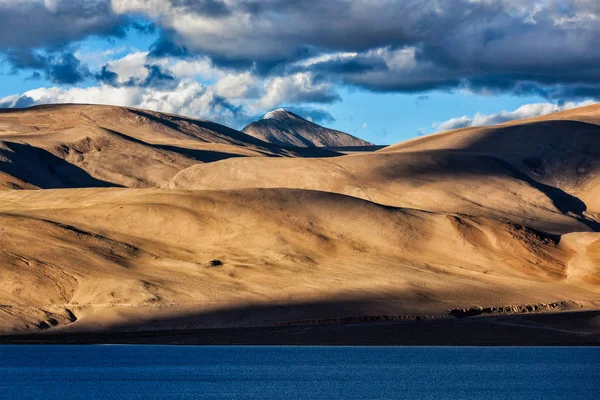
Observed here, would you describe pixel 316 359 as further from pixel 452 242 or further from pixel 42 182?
pixel 42 182

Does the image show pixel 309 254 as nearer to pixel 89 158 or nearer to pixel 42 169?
pixel 42 169

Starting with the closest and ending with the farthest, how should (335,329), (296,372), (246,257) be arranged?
(296,372)
(335,329)
(246,257)

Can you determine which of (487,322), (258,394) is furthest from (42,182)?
(258,394)

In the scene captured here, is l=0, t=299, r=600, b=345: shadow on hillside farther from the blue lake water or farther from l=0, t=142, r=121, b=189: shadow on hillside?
A: l=0, t=142, r=121, b=189: shadow on hillside

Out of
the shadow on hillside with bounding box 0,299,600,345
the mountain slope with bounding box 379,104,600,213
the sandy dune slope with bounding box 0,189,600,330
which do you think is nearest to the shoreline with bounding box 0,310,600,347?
the shadow on hillside with bounding box 0,299,600,345

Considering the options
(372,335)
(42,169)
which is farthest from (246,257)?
(42,169)

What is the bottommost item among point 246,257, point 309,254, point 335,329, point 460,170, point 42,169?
point 335,329

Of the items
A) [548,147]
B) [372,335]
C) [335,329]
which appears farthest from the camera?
[548,147]
